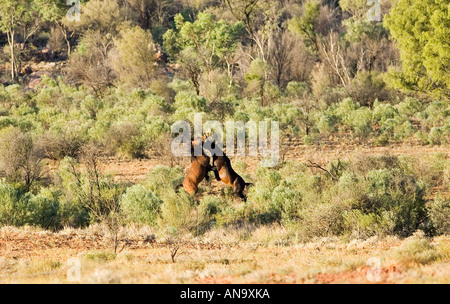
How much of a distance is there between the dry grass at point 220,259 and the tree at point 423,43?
803 cm

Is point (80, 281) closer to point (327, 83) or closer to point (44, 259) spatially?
point (44, 259)

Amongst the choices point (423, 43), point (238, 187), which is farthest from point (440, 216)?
point (423, 43)

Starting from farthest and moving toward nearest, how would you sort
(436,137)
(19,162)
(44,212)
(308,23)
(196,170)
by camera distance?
(308,23) → (436,137) → (19,162) → (44,212) → (196,170)

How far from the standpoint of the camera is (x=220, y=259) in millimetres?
9633

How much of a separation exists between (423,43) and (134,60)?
20707mm

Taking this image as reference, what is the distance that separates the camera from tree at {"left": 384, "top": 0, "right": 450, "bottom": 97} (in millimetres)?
18141

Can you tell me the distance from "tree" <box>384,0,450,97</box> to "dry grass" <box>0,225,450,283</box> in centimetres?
803

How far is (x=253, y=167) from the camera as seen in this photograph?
20.2 meters

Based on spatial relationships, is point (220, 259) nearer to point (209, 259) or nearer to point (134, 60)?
point (209, 259)

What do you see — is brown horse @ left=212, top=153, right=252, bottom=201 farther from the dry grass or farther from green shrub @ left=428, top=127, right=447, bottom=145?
green shrub @ left=428, top=127, right=447, bottom=145

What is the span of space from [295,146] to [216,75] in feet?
33.3

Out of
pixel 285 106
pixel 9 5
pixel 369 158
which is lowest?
pixel 369 158

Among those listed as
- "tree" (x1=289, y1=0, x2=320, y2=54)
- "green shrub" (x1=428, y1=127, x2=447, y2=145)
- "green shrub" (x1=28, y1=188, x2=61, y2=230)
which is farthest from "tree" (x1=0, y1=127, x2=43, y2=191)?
"tree" (x1=289, y1=0, x2=320, y2=54)
